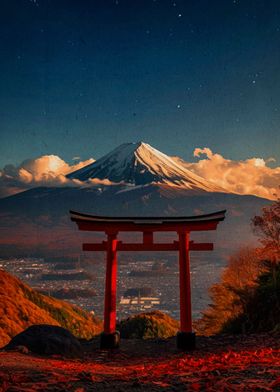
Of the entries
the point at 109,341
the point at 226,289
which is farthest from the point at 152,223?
the point at 226,289

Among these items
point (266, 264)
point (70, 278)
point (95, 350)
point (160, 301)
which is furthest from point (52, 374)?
point (70, 278)

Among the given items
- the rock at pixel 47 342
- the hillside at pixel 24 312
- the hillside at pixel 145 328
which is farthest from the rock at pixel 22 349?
the hillside at pixel 145 328

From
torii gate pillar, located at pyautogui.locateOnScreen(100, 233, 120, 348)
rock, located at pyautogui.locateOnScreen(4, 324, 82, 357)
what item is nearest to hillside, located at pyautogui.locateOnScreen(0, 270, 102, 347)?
rock, located at pyautogui.locateOnScreen(4, 324, 82, 357)

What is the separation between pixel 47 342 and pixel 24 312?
24.7 feet

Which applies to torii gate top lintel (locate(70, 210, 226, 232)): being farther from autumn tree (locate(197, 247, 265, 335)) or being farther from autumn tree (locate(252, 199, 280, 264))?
autumn tree (locate(197, 247, 265, 335))

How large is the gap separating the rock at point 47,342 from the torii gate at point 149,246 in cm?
134

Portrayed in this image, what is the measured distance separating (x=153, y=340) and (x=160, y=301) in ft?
410

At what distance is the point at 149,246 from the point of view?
1130 centimetres

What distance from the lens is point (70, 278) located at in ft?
649

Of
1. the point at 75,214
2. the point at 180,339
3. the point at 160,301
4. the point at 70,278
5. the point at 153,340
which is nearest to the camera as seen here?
the point at 180,339

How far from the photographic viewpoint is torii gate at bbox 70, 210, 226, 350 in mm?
10789

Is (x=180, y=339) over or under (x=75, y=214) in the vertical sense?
under

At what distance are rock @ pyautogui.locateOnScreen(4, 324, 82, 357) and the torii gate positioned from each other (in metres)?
1.34

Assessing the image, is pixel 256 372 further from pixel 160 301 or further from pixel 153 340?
pixel 160 301
